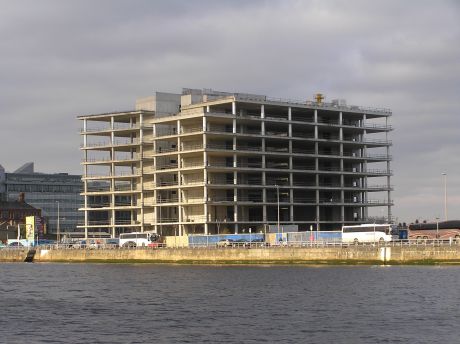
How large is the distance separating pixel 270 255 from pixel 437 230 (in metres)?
30.8

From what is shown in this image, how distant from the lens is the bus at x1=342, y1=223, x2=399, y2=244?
147750 millimetres

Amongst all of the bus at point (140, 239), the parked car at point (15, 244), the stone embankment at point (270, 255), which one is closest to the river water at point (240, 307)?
the stone embankment at point (270, 255)

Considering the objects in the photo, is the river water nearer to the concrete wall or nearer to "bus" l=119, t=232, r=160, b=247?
"bus" l=119, t=232, r=160, b=247

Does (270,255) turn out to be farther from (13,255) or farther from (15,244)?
(15,244)

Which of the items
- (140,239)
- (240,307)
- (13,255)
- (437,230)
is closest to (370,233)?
(437,230)

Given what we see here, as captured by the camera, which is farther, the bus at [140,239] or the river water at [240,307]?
the bus at [140,239]

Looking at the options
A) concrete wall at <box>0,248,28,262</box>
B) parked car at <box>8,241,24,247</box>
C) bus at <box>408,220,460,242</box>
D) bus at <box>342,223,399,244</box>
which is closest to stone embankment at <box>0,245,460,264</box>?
concrete wall at <box>0,248,28,262</box>

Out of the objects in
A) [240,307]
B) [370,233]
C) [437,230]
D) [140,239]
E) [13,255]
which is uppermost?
[437,230]

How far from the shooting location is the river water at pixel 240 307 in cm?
6103

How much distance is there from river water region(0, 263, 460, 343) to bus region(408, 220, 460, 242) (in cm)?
3156

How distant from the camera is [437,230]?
148 meters

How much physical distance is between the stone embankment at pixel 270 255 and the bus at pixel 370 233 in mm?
16966

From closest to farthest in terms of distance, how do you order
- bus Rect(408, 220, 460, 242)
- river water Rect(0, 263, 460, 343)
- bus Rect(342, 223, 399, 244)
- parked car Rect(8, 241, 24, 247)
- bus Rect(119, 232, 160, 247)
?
river water Rect(0, 263, 460, 343) → bus Rect(342, 223, 399, 244) → bus Rect(408, 220, 460, 242) → bus Rect(119, 232, 160, 247) → parked car Rect(8, 241, 24, 247)

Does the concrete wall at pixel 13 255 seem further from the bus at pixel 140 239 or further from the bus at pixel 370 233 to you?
the bus at pixel 370 233
